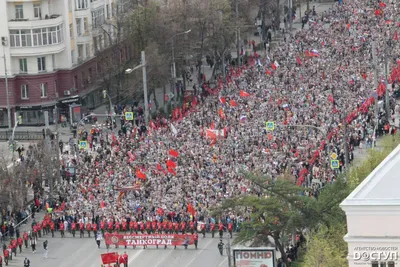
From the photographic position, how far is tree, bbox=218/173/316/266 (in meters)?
79.9

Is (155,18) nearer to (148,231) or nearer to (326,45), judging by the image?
(326,45)

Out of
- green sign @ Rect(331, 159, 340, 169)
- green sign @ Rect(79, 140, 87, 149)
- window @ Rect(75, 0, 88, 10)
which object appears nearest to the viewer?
green sign @ Rect(331, 159, 340, 169)

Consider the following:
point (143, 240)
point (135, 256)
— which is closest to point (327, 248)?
point (135, 256)

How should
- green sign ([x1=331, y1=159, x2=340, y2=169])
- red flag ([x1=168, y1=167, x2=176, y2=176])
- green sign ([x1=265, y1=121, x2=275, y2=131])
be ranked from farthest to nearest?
1. green sign ([x1=265, y1=121, x2=275, y2=131])
2. red flag ([x1=168, y1=167, x2=176, y2=176])
3. green sign ([x1=331, y1=159, x2=340, y2=169])

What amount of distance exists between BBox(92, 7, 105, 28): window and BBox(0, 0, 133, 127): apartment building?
12.1 feet

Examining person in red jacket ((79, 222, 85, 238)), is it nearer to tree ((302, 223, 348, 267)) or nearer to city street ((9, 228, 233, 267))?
city street ((9, 228, 233, 267))

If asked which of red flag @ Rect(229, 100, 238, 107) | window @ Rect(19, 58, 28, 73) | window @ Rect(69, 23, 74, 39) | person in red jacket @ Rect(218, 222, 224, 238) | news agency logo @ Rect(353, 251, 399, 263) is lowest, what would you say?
person in red jacket @ Rect(218, 222, 224, 238)

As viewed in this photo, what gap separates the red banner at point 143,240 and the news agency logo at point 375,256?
34555mm

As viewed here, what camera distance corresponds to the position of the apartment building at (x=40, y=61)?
408ft

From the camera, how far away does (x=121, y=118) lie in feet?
397

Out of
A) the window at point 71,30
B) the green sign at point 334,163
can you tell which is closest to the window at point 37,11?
the window at point 71,30

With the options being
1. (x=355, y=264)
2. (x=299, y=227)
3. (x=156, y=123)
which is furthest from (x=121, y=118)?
(x=355, y=264)

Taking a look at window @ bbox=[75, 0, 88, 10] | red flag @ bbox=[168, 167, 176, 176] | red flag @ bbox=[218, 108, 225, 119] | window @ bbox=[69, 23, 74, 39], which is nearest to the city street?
red flag @ bbox=[168, 167, 176, 176]

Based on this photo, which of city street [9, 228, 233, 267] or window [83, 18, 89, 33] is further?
window [83, 18, 89, 33]
